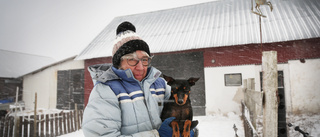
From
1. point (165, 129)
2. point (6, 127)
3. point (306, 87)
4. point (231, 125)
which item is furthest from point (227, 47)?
point (6, 127)

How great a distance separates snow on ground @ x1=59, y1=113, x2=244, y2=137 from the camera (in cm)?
369

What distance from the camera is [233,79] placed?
6.04 m

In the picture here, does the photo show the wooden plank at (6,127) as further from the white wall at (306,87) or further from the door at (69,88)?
the white wall at (306,87)

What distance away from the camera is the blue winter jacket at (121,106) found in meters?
1.04

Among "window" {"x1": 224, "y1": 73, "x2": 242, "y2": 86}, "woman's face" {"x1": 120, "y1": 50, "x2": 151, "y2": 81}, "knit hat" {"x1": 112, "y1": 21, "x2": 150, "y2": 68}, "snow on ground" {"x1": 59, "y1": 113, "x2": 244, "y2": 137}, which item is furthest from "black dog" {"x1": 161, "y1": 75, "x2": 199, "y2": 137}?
"window" {"x1": 224, "y1": 73, "x2": 242, "y2": 86}

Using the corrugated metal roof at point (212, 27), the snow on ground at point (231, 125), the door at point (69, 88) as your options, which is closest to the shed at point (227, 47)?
the corrugated metal roof at point (212, 27)

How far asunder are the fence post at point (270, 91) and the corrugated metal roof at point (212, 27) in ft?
13.2

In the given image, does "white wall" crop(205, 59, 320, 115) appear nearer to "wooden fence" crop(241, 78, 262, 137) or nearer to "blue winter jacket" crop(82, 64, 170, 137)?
"wooden fence" crop(241, 78, 262, 137)

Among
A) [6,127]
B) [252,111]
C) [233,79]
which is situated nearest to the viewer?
[252,111]

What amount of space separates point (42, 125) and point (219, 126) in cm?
539

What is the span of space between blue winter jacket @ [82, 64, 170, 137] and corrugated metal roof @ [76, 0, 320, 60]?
451 cm

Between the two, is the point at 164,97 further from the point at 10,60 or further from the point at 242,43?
the point at 10,60

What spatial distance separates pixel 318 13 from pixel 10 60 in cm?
1377

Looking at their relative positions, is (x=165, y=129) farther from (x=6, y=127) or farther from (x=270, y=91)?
(x=6, y=127)
